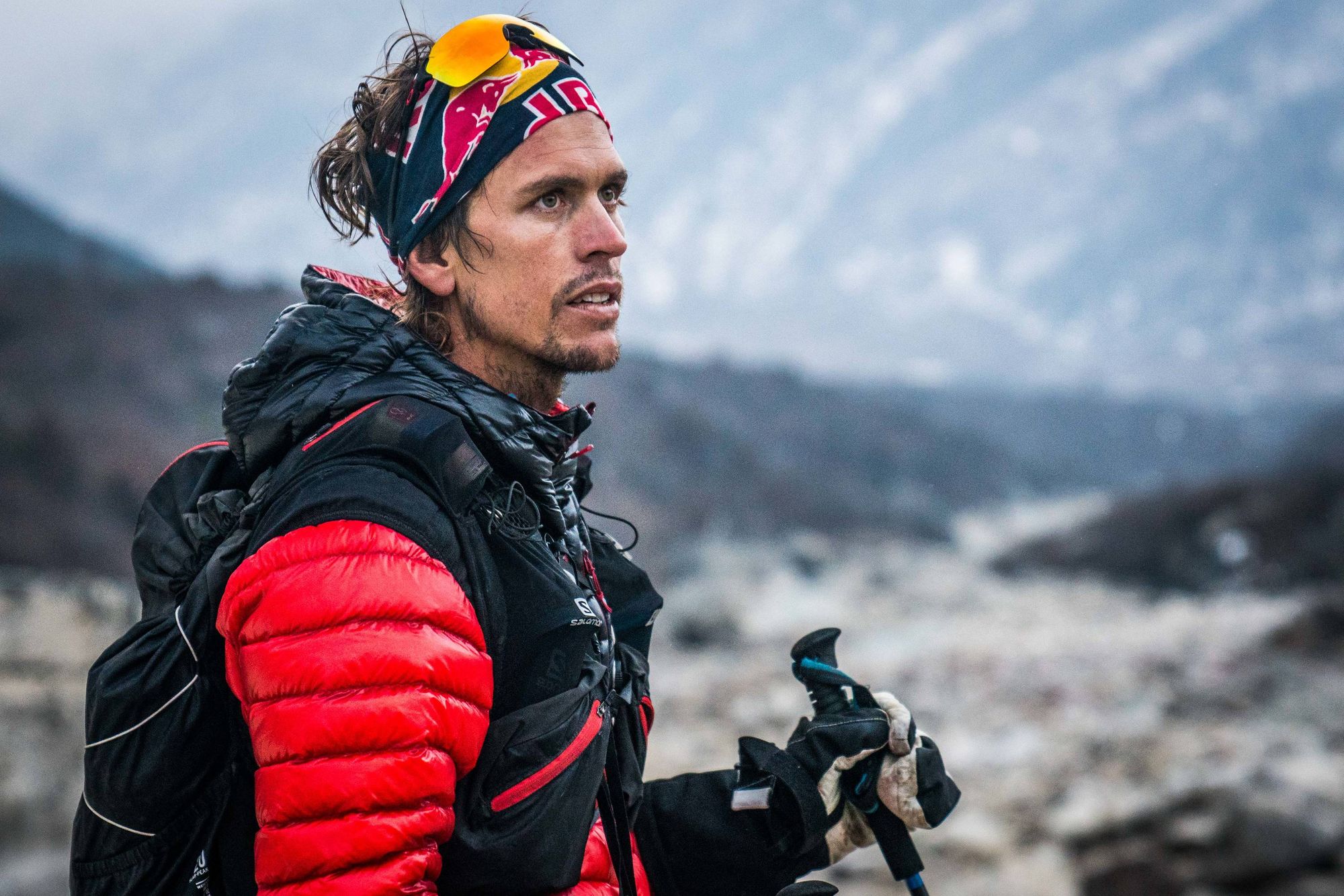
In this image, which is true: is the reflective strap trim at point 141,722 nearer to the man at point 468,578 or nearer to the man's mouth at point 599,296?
the man at point 468,578

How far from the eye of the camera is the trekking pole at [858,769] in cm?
186

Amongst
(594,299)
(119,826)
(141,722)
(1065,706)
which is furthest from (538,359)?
(1065,706)

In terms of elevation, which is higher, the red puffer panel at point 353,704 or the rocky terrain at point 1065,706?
the rocky terrain at point 1065,706

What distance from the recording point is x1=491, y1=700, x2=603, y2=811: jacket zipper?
1.34 meters

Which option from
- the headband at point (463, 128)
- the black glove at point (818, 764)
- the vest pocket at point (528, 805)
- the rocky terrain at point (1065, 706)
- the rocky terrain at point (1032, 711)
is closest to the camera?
the vest pocket at point (528, 805)

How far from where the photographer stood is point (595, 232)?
5.57ft

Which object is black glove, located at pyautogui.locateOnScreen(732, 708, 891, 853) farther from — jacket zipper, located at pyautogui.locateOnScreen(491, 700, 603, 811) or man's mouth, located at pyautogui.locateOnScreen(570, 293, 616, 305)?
man's mouth, located at pyautogui.locateOnScreen(570, 293, 616, 305)

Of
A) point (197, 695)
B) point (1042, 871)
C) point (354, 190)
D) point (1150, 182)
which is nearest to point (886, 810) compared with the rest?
point (197, 695)

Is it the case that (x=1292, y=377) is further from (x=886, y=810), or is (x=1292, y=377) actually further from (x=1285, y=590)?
(x=886, y=810)

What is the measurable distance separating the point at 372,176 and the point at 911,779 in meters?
1.43

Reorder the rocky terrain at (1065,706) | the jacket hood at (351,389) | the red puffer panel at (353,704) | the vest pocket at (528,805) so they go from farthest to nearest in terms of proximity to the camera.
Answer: the rocky terrain at (1065,706), the jacket hood at (351,389), the vest pocket at (528,805), the red puffer panel at (353,704)

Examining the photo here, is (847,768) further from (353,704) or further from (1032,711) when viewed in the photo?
(1032,711)

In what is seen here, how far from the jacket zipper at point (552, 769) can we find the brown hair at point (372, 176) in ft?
2.23

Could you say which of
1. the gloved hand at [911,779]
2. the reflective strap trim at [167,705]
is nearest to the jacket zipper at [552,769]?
the reflective strap trim at [167,705]
